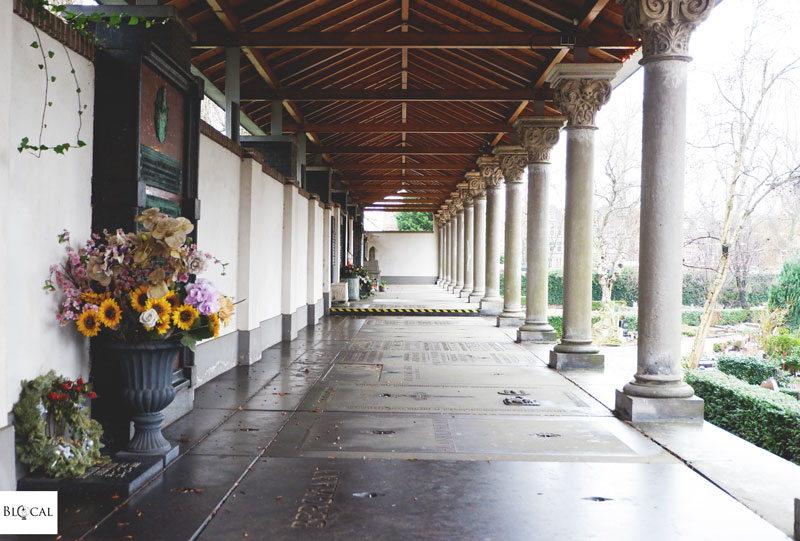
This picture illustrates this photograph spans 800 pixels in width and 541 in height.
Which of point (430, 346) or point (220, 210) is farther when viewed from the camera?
point (430, 346)

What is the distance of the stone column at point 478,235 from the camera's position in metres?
23.3

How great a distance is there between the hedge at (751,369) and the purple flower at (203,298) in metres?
12.8

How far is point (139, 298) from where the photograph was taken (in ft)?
14.8

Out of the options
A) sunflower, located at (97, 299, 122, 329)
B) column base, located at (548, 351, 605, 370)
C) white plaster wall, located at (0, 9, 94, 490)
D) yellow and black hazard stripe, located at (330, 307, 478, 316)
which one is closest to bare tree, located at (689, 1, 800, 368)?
yellow and black hazard stripe, located at (330, 307, 478, 316)

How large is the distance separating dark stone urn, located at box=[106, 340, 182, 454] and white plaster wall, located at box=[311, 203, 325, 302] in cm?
1129

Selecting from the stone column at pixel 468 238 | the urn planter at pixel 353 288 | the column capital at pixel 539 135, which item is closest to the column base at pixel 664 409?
the column capital at pixel 539 135

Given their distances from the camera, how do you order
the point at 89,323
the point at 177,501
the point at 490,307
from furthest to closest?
the point at 490,307
the point at 89,323
the point at 177,501

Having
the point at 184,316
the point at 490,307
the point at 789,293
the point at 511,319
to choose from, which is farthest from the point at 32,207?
the point at 789,293

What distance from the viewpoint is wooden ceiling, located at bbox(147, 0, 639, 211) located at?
9789 millimetres

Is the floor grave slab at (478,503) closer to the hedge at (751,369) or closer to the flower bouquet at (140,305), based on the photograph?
the flower bouquet at (140,305)

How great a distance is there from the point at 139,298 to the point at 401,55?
10876mm

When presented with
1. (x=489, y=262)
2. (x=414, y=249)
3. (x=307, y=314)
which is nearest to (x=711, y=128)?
(x=489, y=262)

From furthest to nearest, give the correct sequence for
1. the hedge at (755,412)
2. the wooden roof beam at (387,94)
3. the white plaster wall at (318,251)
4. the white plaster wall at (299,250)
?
the white plaster wall at (318,251) < the white plaster wall at (299,250) < the wooden roof beam at (387,94) < the hedge at (755,412)

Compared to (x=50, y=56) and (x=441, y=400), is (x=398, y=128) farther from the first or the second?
(x=50, y=56)
